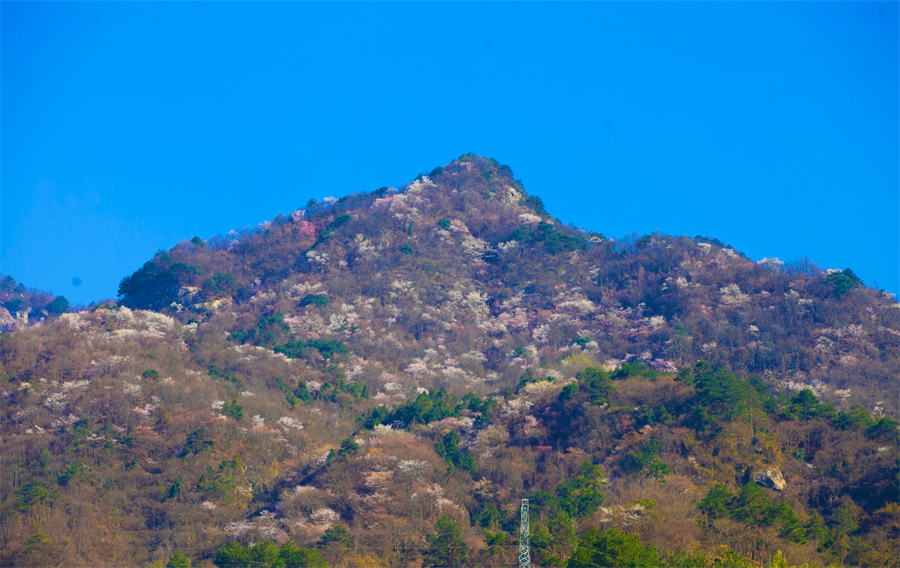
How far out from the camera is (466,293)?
95.2 metres

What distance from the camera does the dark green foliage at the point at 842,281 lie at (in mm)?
78062

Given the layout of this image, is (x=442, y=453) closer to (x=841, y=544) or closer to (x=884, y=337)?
(x=841, y=544)

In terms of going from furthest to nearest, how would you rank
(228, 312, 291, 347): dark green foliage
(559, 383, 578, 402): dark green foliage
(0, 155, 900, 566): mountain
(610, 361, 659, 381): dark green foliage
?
(228, 312, 291, 347): dark green foliage, (610, 361, 659, 381): dark green foliage, (559, 383, 578, 402): dark green foliage, (0, 155, 900, 566): mountain

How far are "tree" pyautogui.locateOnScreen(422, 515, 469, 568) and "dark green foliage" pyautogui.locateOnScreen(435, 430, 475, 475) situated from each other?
454 inches

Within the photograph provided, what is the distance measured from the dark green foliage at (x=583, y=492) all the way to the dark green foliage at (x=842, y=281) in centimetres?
3922

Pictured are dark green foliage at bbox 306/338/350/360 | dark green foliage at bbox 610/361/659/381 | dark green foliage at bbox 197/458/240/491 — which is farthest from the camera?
dark green foliage at bbox 306/338/350/360

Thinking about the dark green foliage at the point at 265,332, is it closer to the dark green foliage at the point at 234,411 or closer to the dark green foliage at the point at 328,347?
the dark green foliage at the point at 328,347

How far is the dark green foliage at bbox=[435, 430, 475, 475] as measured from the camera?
54.9 metres

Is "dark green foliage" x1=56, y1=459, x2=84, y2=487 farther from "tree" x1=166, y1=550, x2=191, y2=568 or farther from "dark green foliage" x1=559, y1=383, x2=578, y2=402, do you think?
"dark green foliage" x1=559, y1=383, x2=578, y2=402

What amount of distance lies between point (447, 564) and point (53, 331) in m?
45.7

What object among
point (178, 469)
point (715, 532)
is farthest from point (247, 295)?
point (715, 532)

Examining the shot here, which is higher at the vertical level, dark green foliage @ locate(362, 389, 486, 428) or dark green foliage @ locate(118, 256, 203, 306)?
dark green foliage @ locate(118, 256, 203, 306)

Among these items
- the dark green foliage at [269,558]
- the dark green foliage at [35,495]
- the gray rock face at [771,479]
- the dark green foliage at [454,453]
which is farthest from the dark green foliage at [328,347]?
the gray rock face at [771,479]

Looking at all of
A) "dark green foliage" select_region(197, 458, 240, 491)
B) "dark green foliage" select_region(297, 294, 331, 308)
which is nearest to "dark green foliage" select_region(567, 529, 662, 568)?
"dark green foliage" select_region(197, 458, 240, 491)
